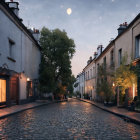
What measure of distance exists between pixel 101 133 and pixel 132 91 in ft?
30.8

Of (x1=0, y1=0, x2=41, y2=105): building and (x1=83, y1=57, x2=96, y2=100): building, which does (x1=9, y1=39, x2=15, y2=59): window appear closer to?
(x1=0, y1=0, x2=41, y2=105): building

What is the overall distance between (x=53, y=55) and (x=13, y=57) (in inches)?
496

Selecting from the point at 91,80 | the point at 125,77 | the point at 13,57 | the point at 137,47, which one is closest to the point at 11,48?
the point at 13,57

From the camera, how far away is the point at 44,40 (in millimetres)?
29469

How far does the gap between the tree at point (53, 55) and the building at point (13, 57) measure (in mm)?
5219

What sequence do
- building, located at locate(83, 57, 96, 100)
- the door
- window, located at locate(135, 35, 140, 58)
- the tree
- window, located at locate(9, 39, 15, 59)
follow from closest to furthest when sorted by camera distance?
window, located at locate(135, 35, 140, 58) < the door < window, located at locate(9, 39, 15, 59) < the tree < building, located at locate(83, 57, 96, 100)

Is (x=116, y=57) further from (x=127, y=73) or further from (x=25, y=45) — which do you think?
(x=25, y=45)

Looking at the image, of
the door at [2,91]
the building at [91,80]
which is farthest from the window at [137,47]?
the building at [91,80]

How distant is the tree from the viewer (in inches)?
1118

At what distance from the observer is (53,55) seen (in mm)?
29469

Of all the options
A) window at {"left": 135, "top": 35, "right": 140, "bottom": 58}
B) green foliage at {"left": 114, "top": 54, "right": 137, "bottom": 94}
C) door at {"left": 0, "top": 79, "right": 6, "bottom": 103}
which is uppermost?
window at {"left": 135, "top": 35, "right": 140, "bottom": 58}

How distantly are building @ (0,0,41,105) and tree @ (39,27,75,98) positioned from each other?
522 cm

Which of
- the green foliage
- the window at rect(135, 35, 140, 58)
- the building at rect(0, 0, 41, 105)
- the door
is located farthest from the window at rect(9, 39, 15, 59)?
the window at rect(135, 35, 140, 58)

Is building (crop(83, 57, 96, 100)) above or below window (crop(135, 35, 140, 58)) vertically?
below
